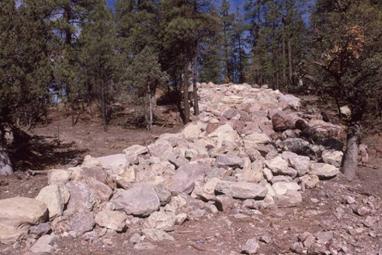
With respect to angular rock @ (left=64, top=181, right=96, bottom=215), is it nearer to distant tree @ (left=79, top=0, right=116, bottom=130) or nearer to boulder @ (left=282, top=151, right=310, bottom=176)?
boulder @ (left=282, top=151, right=310, bottom=176)

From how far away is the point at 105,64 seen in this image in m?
23.8

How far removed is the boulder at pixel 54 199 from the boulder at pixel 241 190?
11.6 ft

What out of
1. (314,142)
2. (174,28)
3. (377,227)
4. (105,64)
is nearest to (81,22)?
(105,64)

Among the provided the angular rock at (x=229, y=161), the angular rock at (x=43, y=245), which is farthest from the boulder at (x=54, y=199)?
the angular rock at (x=229, y=161)

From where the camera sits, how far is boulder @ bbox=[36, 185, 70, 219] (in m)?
8.15

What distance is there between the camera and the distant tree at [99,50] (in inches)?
922

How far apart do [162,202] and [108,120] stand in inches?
693

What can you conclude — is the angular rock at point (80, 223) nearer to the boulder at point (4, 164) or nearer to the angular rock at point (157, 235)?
the angular rock at point (157, 235)

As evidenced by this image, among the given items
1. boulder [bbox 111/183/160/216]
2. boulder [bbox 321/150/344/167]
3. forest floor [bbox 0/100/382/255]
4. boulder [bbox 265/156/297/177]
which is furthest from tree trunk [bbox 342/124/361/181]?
boulder [bbox 111/183/160/216]

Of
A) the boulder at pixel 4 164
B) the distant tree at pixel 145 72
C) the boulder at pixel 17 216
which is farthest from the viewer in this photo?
the distant tree at pixel 145 72

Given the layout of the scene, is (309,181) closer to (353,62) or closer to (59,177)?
(353,62)

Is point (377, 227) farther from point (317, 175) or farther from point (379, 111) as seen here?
point (379, 111)

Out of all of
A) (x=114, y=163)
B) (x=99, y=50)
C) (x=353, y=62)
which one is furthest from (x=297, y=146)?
(x=99, y=50)

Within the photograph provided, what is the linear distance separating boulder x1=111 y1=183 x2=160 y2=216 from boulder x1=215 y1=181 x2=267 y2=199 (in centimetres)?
165
